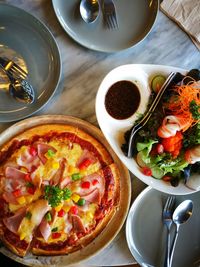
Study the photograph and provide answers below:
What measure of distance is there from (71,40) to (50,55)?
20 centimetres

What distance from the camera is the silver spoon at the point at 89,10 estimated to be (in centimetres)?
262

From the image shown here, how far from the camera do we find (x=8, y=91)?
259 cm

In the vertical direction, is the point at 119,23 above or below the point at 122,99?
→ above

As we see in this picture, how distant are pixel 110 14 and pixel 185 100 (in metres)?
0.77

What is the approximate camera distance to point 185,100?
252 centimetres

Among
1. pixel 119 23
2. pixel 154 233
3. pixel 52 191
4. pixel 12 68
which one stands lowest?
pixel 154 233

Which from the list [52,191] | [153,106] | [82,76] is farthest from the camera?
[82,76]

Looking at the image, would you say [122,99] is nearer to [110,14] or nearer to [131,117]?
[131,117]

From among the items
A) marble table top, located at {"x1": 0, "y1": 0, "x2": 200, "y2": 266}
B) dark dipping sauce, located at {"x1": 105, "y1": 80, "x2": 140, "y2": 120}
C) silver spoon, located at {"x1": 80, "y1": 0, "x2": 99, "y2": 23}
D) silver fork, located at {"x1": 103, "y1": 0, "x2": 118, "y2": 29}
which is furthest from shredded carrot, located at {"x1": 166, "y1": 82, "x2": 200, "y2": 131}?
silver spoon, located at {"x1": 80, "y1": 0, "x2": 99, "y2": 23}

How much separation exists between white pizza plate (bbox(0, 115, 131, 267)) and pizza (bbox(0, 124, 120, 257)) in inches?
1.4

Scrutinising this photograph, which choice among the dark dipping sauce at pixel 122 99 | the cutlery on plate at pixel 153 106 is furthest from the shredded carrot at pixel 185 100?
the dark dipping sauce at pixel 122 99

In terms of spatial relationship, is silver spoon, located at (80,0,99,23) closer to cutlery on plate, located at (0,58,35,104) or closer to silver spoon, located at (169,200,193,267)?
cutlery on plate, located at (0,58,35,104)

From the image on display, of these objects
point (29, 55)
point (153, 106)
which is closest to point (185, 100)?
point (153, 106)

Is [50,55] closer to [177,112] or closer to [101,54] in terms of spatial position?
[101,54]
